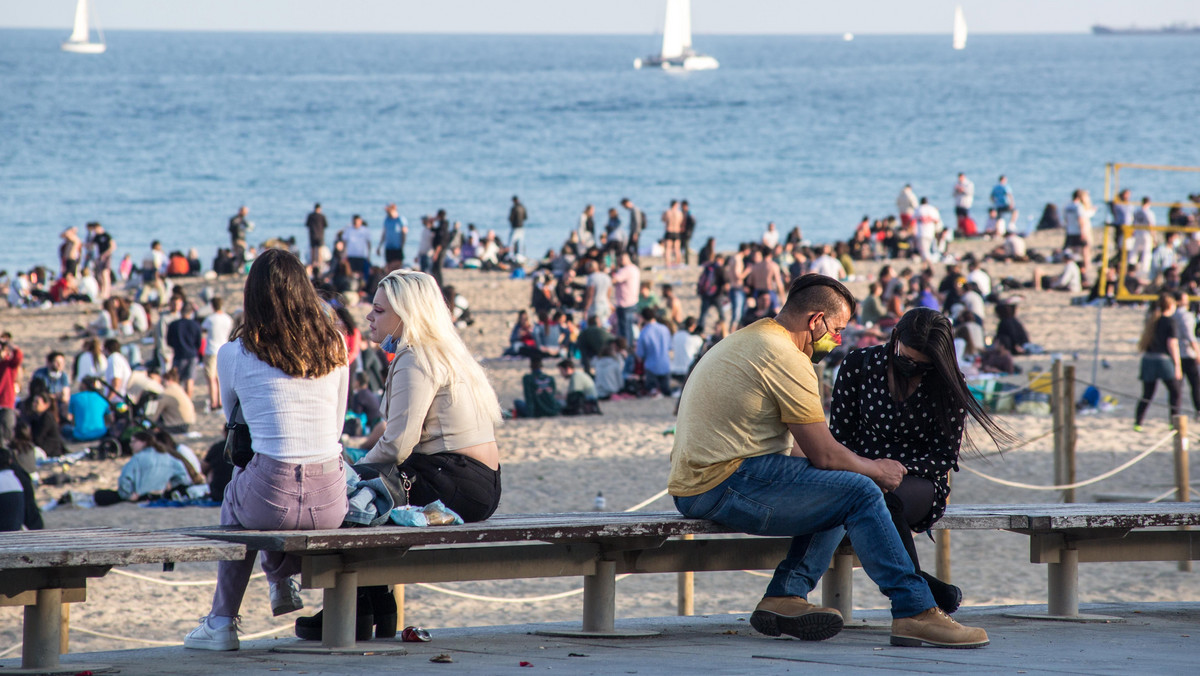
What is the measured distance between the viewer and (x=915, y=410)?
4738 mm

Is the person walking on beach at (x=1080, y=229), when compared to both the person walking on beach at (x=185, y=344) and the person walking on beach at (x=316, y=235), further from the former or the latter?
the person walking on beach at (x=185, y=344)

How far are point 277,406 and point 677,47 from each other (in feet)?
517

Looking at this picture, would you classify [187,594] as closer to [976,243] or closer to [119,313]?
[119,313]

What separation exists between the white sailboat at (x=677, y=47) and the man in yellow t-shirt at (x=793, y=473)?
139m

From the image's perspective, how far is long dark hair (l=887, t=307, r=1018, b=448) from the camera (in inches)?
181

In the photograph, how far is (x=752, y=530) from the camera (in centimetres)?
453

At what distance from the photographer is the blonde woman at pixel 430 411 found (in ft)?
15.3

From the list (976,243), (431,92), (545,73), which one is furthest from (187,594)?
(545,73)

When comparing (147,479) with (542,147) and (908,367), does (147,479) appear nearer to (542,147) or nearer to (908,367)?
(908,367)

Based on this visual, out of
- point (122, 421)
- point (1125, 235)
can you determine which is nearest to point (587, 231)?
point (1125, 235)

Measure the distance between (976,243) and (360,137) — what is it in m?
62.0

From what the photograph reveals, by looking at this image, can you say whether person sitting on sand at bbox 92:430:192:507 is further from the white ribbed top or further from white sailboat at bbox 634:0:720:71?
white sailboat at bbox 634:0:720:71

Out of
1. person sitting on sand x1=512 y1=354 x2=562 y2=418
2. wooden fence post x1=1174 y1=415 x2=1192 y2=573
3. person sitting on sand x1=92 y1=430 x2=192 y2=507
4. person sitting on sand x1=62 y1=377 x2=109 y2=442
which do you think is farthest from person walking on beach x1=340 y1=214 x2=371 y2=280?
wooden fence post x1=1174 y1=415 x2=1192 y2=573

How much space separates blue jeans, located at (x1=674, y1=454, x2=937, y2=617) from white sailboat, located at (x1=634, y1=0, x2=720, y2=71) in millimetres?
139302
